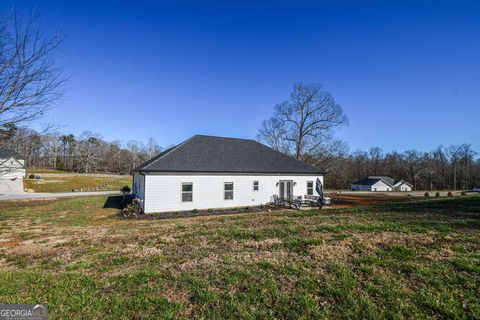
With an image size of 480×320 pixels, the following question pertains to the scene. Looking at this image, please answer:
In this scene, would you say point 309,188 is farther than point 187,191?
Yes

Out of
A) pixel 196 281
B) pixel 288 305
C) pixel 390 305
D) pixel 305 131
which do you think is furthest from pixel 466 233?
pixel 305 131

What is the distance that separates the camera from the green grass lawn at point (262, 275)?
3.29 m

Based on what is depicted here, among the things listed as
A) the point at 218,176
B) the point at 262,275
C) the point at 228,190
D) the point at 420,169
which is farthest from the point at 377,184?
the point at 262,275

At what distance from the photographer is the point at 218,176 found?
16.7 metres

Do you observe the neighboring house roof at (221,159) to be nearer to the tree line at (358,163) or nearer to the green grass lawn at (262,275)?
the green grass lawn at (262,275)

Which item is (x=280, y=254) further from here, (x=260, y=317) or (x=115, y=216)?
(x=115, y=216)

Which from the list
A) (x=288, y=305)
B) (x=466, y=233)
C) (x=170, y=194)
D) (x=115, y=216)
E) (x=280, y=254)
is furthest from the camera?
(x=170, y=194)

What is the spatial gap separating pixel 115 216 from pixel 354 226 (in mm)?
13374

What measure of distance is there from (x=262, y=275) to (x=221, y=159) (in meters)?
14.0

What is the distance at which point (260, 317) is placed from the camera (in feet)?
10.3

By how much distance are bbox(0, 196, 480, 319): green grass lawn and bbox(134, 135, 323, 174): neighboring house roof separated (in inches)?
349

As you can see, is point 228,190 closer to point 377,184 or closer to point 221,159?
point 221,159

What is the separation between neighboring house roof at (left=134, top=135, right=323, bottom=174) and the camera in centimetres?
1576

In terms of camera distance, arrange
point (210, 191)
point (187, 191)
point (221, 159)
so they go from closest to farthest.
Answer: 1. point (187, 191)
2. point (210, 191)
3. point (221, 159)
